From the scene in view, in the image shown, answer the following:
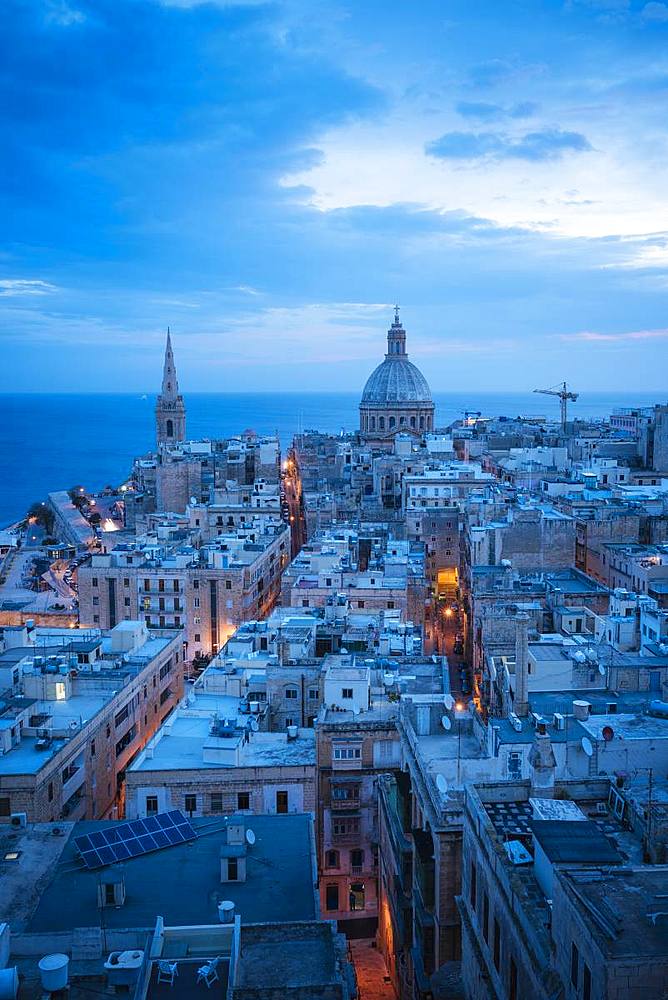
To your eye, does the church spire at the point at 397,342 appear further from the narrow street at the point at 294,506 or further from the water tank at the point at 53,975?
the water tank at the point at 53,975

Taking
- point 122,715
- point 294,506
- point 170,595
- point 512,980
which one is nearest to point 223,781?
point 122,715

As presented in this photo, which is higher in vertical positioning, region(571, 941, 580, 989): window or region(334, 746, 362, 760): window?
region(571, 941, 580, 989): window

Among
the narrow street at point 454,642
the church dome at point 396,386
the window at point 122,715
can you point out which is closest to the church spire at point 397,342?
the church dome at point 396,386

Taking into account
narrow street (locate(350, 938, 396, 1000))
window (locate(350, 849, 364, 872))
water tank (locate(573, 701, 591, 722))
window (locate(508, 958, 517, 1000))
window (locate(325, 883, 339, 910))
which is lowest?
narrow street (locate(350, 938, 396, 1000))

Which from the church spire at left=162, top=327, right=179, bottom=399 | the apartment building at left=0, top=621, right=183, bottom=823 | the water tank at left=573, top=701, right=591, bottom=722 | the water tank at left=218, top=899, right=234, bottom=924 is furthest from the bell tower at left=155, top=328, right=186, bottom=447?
the water tank at left=218, top=899, right=234, bottom=924

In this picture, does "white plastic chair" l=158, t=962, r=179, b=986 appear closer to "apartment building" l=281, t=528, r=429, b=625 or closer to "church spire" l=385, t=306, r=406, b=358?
"apartment building" l=281, t=528, r=429, b=625

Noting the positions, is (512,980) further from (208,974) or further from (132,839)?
(132,839)
